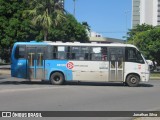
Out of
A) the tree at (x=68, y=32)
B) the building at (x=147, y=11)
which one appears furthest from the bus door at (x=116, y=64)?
the building at (x=147, y=11)

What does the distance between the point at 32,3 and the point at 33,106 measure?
108ft

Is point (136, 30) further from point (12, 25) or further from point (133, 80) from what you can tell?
point (133, 80)

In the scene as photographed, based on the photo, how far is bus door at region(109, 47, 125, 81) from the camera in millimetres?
29312

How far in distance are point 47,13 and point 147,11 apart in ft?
316

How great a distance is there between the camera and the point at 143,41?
65375 mm

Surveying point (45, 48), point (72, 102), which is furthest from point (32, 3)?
point (72, 102)

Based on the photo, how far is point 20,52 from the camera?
29891mm

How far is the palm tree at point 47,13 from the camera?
4494cm

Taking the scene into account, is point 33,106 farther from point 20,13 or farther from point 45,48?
point 20,13

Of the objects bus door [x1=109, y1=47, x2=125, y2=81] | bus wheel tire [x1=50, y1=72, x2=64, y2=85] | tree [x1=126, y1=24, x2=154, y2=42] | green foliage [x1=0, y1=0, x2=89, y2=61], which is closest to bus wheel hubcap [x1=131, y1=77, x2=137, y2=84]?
bus door [x1=109, y1=47, x2=125, y2=81]

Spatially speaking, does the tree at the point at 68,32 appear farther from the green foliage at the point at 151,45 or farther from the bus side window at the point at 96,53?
the bus side window at the point at 96,53

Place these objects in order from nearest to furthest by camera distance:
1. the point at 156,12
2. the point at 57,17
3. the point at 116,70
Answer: the point at 116,70 < the point at 57,17 < the point at 156,12

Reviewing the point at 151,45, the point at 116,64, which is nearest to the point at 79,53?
the point at 116,64

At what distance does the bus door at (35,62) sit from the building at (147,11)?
106 meters
